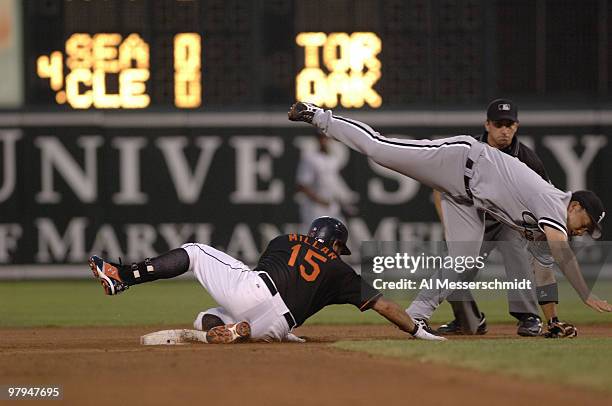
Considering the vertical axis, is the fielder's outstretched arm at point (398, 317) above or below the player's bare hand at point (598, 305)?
below

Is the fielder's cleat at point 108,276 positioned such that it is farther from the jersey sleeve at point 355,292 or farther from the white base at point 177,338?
the jersey sleeve at point 355,292

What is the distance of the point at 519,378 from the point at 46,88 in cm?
881

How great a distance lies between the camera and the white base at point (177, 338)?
7.68 meters

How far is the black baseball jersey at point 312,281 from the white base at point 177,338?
55 cm

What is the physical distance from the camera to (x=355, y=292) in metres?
7.59

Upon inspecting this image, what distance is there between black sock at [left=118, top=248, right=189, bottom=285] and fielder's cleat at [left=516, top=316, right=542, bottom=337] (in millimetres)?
2311

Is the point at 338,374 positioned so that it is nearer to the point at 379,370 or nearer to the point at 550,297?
the point at 379,370

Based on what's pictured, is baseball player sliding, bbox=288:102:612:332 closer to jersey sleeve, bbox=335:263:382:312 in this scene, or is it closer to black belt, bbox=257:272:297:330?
jersey sleeve, bbox=335:263:382:312

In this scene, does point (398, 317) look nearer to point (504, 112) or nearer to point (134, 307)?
point (504, 112)

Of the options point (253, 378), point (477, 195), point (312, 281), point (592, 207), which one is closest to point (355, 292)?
point (312, 281)

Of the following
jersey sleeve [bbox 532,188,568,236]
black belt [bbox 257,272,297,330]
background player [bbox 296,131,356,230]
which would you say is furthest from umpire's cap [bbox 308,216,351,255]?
background player [bbox 296,131,356,230]

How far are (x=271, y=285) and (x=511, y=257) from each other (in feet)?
6.19

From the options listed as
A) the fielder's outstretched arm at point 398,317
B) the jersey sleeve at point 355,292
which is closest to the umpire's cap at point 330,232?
the jersey sleeve at point 355,292

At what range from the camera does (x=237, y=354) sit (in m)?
7.00
